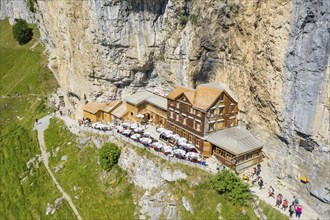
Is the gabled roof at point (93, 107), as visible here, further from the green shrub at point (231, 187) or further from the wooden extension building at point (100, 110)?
the green shrub at point (231, 187)

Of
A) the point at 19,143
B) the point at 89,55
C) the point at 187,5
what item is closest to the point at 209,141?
the point at 187,5

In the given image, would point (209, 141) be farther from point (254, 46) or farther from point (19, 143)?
point (19, 143)

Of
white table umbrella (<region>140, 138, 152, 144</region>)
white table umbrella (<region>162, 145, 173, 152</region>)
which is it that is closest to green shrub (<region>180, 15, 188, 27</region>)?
white table umbrella (<region>140, 138, 152, 144</region>)

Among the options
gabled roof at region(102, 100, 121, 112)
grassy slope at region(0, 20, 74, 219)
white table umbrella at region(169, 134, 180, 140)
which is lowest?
grassy slope at region(0, 20, 74, 219)

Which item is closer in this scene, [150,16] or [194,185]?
[194,185]

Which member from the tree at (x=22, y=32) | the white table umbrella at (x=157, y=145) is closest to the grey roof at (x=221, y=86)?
the white table umbrella at (x=157, y=145)

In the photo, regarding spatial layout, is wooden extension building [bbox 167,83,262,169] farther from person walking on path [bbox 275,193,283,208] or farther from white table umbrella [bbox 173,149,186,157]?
person walking on path [bbox 275,193,283,208]

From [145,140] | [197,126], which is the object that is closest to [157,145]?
[145,140]
